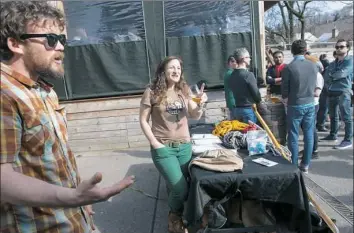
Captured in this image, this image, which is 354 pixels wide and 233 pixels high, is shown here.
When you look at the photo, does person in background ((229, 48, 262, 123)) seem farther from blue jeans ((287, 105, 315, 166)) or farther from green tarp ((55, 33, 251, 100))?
green tarp ((55, 33, 251, 100))

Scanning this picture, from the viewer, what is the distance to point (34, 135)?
119 cm

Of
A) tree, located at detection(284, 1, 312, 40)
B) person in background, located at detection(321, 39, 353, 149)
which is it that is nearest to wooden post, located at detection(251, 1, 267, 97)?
person in background, located at detection(321, 39, 353, 149)

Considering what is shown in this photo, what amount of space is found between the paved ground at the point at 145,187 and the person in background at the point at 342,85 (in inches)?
16.9

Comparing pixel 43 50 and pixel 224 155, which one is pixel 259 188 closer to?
pixel 224 155

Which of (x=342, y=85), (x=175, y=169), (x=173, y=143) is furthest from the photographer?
(x=342, y=85)

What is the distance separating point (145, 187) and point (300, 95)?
7.77ft

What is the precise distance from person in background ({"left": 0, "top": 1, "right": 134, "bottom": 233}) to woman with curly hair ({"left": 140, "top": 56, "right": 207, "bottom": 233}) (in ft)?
4.65

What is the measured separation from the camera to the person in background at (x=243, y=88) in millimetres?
4125

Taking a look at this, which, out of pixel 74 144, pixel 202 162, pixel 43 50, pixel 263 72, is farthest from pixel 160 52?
pixel 43 50

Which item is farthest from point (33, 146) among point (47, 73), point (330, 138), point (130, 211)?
point (330, 138)

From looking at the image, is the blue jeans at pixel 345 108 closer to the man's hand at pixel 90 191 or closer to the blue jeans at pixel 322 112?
the blue jeans at pixel 322 112

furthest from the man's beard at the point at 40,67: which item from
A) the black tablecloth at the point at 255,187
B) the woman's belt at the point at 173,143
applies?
the woman's belt at the point at 173,143

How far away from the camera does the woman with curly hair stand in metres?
2.82

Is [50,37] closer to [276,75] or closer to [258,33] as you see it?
[258,33]
